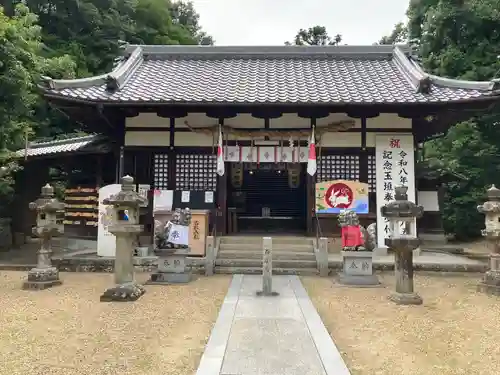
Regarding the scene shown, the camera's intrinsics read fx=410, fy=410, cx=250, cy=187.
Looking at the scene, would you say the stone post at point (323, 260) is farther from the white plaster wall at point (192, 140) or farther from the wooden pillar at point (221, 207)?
the white plaster wall at point (192, 140)

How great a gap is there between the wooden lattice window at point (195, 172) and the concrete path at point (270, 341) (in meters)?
5.27

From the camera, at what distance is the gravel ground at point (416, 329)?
15.0 ft

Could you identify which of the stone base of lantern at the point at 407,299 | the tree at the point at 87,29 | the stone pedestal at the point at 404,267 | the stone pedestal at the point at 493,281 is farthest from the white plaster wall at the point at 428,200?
the tree at the point at 87,29

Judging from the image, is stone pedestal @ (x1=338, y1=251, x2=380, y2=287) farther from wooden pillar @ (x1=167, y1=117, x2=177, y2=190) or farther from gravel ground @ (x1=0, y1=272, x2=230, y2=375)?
wooden pillar @ (x1=167, y1=117, x2=177, y2=190)

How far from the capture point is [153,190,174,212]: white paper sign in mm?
12078

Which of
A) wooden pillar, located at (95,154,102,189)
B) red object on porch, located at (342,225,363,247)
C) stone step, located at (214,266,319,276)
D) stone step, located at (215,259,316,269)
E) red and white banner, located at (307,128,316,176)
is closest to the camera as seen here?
red object on porch, located at (342,225,363,247)

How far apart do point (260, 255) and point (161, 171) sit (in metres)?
4.09

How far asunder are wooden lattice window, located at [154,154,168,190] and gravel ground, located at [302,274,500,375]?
19.1ft

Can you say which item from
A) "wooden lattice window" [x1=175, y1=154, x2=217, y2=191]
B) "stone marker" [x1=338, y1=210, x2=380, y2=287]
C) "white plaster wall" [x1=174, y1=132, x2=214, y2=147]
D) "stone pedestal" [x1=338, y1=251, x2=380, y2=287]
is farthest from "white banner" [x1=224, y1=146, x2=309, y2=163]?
"stone pedestal" [x1=338, y1=251, x2=380, y2=287]

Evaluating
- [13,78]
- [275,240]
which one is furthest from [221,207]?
[13,78]

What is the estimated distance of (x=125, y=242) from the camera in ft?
26.3

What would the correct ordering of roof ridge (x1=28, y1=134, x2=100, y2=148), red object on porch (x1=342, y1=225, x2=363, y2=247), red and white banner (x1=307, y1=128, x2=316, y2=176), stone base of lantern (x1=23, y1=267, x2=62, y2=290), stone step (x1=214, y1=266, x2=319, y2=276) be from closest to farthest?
stone base of lantern (x1=23, y1=267, x2=62, y2=290), red object on porch (x1=342, y1=225, x2=363, y2=247), stone step (x1=214, y1=266, x2=319, y2=276), red and white banner (x1=307, y1=128, x2=316, y2=176), roof ridge (x1=28, y1=134, x2=100, y2=148)

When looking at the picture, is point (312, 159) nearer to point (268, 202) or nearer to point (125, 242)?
point (125, 242)

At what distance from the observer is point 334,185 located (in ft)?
39.3
